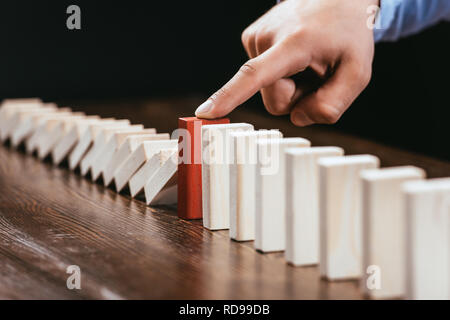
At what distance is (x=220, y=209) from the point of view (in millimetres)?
1264

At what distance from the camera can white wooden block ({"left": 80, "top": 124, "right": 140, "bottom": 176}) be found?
168 centimetres

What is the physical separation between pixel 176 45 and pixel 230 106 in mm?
2341

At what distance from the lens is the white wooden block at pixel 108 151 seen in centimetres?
161

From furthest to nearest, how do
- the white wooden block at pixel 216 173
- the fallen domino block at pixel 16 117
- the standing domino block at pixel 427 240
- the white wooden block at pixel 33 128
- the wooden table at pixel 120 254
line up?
the fallen domino block at pixel 16 117
the white wooden block at pixel 33 128
the white wooden block at pixel 216 173
the wooden table at pixel 120 254
the standing domino block at pixel 427 240

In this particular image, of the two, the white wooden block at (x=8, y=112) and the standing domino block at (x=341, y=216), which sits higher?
the white wooden block at (x=8, y=112)

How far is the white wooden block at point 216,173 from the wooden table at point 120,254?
3 cm

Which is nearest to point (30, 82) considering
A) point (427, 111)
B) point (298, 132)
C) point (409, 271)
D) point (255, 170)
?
point (298, 132)

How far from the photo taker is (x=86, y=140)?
1778 mm

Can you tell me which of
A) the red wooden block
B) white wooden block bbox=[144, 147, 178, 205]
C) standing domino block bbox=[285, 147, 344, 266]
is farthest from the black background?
standing domino block bbox=[285, 147, 344, 266]

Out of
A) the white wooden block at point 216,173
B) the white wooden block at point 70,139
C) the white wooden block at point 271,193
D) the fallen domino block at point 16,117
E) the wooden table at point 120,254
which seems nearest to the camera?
the wooden table at point 120,254

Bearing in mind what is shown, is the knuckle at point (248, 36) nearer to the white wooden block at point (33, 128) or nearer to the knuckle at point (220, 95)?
the knuckle at point (220, 95)

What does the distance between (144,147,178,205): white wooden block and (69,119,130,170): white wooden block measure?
0.34m

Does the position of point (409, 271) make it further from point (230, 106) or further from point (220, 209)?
point (230, 106)

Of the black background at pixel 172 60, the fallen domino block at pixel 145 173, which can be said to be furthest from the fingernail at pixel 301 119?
the black background at pixel 172 60
